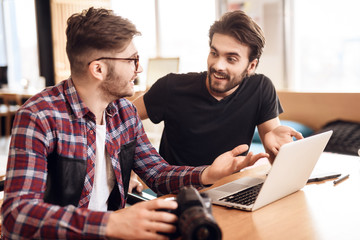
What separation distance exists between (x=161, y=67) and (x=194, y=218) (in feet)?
11.7

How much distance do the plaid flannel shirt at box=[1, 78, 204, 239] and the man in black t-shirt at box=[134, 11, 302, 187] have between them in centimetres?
40

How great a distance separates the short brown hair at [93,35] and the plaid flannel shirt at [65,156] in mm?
102

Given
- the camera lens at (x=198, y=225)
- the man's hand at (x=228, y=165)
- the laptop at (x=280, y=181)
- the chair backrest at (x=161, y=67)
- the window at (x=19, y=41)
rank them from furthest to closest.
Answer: the window at (x=19, y=41), the chair backrest at (x=161, y=67), the man's hand at (x=228, y=165), the laptop at (x=280, y=181), the camera lens at (x=198, y=225)

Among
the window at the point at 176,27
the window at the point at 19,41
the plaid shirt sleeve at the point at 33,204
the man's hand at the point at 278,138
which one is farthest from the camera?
the window at the point at 19,41

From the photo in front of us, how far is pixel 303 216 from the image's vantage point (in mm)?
1109

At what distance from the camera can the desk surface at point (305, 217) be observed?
98 centimetres

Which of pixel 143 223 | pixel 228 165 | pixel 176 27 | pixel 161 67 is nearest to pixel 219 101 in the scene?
pixel 228 165

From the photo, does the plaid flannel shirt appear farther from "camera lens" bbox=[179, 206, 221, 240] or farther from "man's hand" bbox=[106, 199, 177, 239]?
"camera lens" bbox=[179, 206, 221, 240]

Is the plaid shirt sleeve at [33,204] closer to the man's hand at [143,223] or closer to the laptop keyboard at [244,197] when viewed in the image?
the man's hand at [143,223]

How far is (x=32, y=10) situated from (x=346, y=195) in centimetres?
750

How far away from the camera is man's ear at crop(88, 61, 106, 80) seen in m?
1.27

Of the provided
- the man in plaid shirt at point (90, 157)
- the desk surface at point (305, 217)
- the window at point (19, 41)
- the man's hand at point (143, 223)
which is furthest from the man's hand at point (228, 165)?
the window at point (19, 41)

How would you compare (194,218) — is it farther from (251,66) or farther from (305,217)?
(251,66)

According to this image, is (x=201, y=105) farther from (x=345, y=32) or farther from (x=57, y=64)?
(x=57, y=64)
